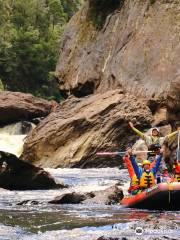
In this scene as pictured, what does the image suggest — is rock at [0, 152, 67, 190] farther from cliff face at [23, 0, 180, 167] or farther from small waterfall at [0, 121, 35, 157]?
small waterfall at [0, 121, 35, 157]

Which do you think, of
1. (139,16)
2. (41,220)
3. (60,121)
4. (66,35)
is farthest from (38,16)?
(41,220)

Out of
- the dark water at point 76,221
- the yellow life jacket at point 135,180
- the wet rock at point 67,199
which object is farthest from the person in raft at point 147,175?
the wet rock at point 67,199

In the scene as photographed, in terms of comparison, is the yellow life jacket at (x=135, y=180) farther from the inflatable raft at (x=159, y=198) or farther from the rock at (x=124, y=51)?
the rock at (x=124, y=51)

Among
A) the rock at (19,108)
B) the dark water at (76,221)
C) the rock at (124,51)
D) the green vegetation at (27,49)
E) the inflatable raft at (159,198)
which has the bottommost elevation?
the dark water at (76,221)

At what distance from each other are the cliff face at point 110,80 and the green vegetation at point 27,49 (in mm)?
23736

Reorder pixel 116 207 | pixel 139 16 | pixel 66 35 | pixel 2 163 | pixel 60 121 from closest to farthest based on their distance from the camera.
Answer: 1. pixel 116 207
2. pixel 2 163
3. pixel 60 121
4. pixel 139 16
5. pixel 66 35

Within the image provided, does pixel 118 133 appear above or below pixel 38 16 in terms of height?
below

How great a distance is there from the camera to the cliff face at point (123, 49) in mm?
26953

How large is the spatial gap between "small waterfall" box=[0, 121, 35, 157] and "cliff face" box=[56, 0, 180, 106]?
9.57 ft

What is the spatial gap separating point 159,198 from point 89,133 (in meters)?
12.5

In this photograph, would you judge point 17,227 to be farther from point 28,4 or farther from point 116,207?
point 28,4

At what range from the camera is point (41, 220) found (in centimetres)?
1084

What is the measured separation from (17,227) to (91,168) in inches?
523

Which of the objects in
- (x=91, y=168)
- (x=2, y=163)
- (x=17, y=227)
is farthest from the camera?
(x=91, y=168)
